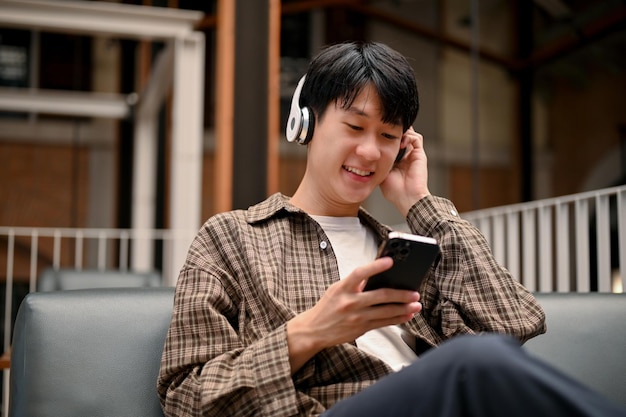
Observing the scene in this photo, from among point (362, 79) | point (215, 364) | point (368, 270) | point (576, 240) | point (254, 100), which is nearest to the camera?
point (368, 270)

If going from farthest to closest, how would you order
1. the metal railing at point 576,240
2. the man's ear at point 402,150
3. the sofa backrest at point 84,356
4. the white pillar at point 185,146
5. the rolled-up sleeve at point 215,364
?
the white pillar at point 185,146 < the metal railing at point 576,240 < the man's ear at point 402,150 < the sofa backrest at point 84,356 < the rolled-up sleeve at point 215,364

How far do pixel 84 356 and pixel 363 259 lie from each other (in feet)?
1.71

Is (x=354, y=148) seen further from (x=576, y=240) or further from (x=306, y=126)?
(x=576, y=240)

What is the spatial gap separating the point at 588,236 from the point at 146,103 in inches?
143

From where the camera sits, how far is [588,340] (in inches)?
62.4

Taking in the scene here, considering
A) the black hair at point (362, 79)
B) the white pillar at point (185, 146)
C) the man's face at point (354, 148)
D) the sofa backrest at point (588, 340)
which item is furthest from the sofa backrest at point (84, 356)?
the white pillar at point (185, 146)

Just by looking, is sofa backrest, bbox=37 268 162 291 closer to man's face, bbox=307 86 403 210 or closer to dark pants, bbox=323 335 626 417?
man's face, bbox=307 86 403 210

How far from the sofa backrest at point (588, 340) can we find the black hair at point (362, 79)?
0.56 metres

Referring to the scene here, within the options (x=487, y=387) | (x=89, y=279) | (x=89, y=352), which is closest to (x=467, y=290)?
(x=487, y=387)

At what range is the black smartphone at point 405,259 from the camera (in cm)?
99

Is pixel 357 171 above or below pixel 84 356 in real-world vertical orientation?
above

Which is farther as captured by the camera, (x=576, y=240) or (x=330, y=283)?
(x=576, y=240)

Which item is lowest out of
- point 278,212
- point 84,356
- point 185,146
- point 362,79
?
point 84,356

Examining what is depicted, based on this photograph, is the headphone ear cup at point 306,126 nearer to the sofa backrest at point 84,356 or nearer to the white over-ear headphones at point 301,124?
the white over-ear headphones at point 301,124
